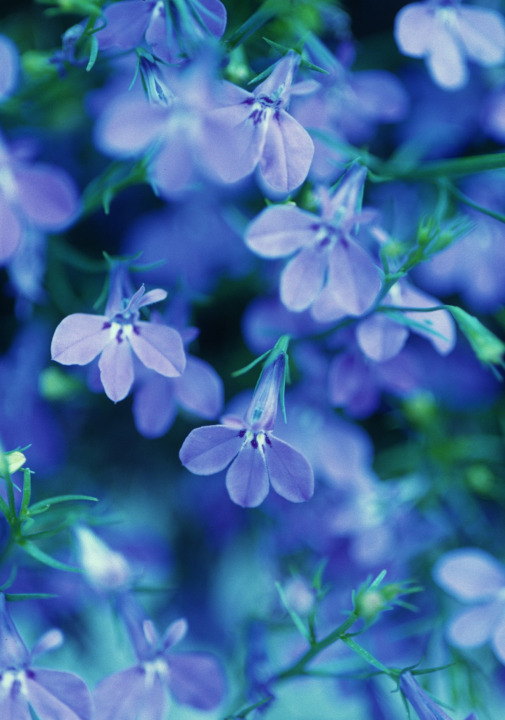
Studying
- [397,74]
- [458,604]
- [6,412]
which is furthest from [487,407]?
[6,412]

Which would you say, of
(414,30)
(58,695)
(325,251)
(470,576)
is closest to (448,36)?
(414,30)

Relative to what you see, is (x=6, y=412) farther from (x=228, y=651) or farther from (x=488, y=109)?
(x=488, y=109)

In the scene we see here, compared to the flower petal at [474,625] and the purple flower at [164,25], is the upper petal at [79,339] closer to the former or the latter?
the purple flower at [164,25]

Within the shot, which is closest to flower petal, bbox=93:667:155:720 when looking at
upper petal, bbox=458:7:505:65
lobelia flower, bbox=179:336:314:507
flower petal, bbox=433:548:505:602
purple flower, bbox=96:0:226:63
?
lobelia flower, bbox=179:336:314:507

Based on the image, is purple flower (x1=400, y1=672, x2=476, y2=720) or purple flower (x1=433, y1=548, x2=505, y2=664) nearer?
purple flower (x1=400, y1=672, x2=476, y2=720)

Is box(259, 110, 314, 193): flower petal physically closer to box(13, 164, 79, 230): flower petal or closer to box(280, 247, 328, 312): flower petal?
box(280, 247, 328, 312): flower petal

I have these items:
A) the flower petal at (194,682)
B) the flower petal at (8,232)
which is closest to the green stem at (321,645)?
the flower petal at (194,682)
